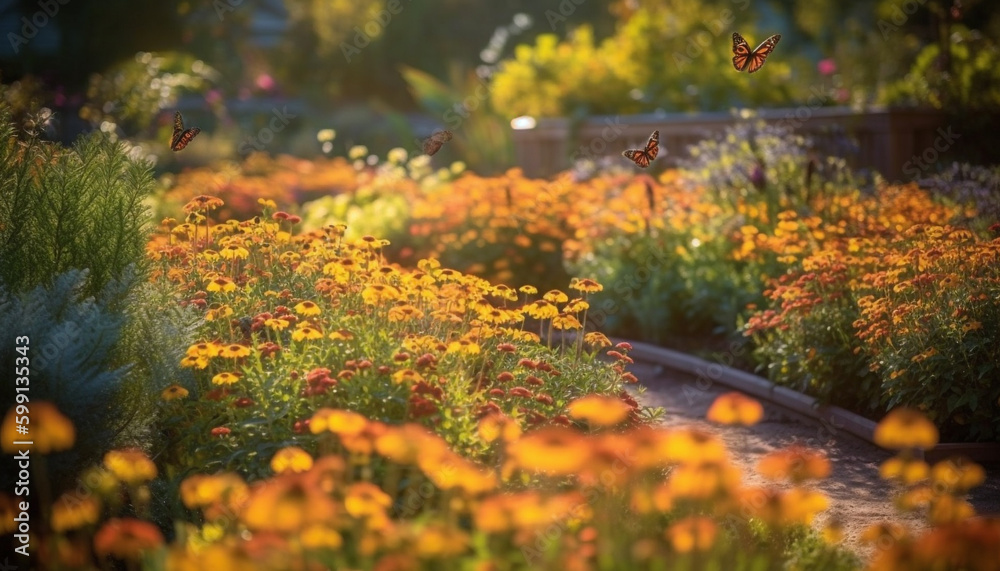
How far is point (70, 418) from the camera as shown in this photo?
396 cm

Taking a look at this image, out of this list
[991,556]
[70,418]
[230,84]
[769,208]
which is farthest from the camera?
[230,84]

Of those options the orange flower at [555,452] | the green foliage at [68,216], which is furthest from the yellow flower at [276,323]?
the orange flower at [555,452]

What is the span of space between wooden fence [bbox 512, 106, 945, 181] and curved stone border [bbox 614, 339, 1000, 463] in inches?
108

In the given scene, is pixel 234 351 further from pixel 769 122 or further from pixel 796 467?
pixel 769 122

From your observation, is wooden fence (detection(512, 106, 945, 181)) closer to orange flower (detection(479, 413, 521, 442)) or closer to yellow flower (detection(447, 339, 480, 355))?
yellow flower (detection(447, 339, 480, 355))

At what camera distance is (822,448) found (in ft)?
20.1

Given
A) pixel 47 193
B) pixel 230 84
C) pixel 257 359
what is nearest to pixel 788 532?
pixel 257 359

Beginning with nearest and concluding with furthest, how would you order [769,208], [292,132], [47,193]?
1. [47,193]
2. [769,208]
3. [292,132]

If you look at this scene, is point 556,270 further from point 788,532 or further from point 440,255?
point 788,532

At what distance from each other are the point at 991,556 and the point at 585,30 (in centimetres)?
1514

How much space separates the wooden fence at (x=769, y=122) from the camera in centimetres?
1054

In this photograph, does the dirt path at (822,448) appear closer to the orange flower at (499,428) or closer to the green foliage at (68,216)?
the orange flower at (499,428)

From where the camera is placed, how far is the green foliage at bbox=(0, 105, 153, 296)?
495 centimetres

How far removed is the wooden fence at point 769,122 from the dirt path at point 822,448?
134 inches
